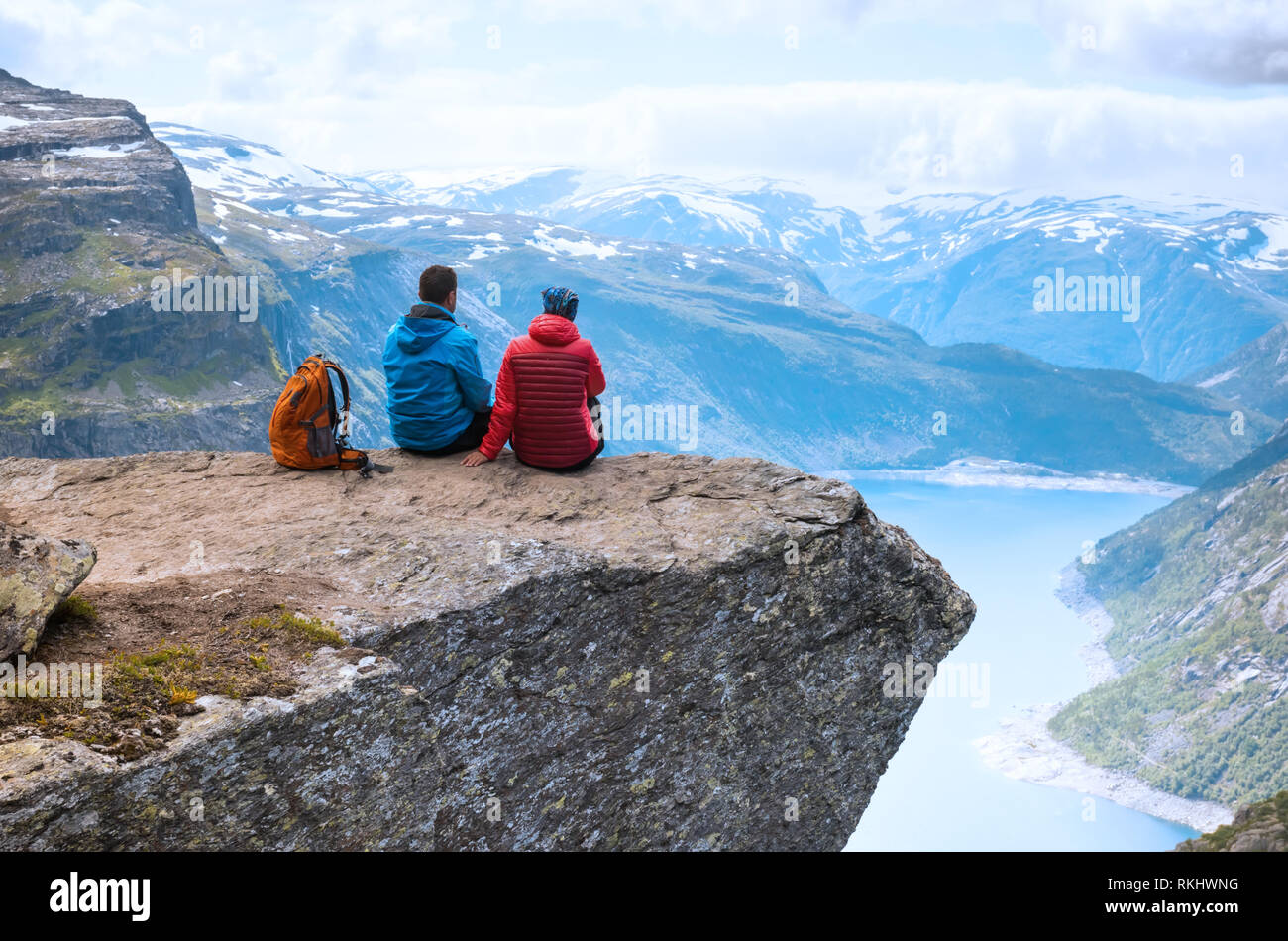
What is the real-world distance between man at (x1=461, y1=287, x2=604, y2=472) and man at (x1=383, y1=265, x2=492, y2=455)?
1.72ft

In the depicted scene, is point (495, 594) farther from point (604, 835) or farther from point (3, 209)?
point (3, 209)

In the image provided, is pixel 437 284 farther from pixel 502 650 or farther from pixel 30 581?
pixel 30 581

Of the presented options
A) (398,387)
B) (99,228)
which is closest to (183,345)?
(99,228)

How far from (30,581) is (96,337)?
192575mm

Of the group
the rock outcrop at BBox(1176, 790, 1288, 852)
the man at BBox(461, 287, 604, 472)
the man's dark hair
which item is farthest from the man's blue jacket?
the rock outcrop at BBox(1176, 790, 1288, 852)

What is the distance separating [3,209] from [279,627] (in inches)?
8241

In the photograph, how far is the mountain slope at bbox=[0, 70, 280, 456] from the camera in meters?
160

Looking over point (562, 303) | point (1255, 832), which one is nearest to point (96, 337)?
point (562, 303)

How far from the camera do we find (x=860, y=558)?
13242mm

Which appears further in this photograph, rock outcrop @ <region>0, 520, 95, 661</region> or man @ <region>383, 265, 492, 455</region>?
man @ <region>383, 265, 492, 455</region>

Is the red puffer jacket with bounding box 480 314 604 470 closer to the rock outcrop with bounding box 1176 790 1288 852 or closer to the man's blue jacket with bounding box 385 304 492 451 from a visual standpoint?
the man's blue jacket with bounding box 385 304 492 451

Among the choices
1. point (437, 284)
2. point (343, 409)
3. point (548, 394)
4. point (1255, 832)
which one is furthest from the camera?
point (1255, 832)

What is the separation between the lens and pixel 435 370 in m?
13.4
